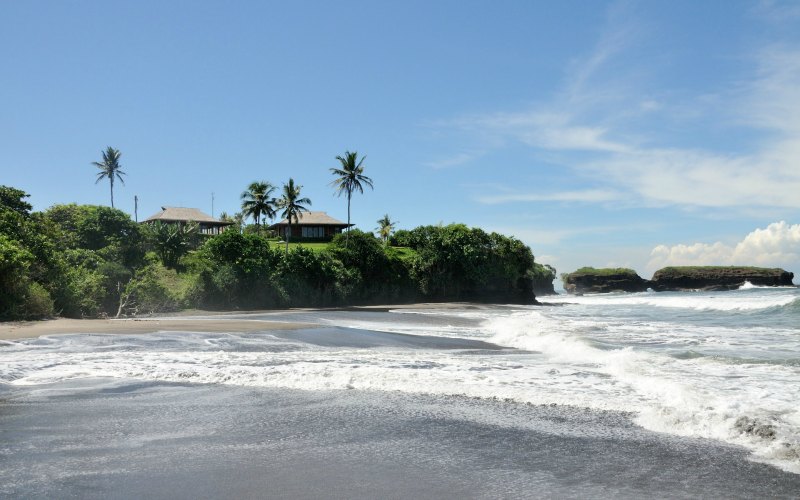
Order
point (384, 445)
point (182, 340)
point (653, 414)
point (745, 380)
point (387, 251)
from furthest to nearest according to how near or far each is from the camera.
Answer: point (387, 251), point (182, 340), point (745, 380), point (653, 414), point (384, 445)

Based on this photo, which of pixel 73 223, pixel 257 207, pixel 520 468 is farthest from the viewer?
pixel 257 207

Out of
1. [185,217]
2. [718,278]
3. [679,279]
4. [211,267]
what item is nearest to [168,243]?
[211,267]

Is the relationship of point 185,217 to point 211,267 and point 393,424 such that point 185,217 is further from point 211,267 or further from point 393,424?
point 393,424

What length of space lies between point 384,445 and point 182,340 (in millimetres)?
10812

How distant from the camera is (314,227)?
3066 inches

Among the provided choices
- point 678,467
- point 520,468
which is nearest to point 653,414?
point 678,467

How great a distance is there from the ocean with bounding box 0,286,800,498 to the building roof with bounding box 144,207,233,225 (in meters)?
64.6

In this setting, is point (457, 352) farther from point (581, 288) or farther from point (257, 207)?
point (581, 288)

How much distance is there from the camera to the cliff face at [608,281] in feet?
396

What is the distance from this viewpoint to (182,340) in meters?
15.1

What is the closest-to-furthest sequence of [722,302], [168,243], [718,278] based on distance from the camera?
[722,302] < [168,243] < [718,278]

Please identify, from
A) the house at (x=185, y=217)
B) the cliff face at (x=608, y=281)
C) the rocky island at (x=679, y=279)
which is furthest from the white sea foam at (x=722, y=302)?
the cliff face at (x=608, y=281)

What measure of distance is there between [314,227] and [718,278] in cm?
8360

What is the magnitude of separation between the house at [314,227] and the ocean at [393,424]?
6466 cm
